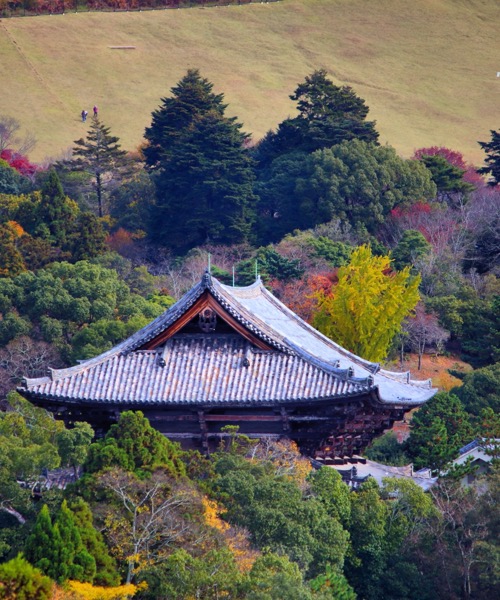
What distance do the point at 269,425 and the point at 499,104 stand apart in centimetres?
8686

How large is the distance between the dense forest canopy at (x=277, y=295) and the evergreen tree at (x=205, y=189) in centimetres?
13

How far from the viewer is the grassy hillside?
115m

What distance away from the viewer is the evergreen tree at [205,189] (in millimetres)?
83375

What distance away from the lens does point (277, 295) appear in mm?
66312

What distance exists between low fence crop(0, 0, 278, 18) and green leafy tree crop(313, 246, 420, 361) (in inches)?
2947

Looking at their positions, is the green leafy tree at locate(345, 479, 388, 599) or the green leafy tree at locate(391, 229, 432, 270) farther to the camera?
the green leafy tree at locate(391, 229, 432, 270)

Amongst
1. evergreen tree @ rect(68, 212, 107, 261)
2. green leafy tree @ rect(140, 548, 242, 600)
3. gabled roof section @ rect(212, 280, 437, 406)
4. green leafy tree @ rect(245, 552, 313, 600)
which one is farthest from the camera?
evergreen tree @ rect(68, 212, 107, 261)

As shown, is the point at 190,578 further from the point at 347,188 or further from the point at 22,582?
the point at 347,188

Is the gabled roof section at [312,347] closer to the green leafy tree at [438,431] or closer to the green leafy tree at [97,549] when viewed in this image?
the green leafy tree at [438,431]

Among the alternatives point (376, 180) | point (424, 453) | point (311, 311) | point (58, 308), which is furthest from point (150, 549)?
point (376, 180)

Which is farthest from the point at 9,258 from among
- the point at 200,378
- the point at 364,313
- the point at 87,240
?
the point at 200,378

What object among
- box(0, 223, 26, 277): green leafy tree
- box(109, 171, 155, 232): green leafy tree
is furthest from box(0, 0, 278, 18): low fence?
box(0, 223, 26, 277): green leafy tree

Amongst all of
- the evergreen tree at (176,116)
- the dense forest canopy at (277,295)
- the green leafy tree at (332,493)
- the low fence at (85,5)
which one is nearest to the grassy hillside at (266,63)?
the low fence at (85,5)

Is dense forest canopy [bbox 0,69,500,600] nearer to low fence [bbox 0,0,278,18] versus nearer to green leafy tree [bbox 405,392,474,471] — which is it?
green leafy tree [bbox 405,392,474,471]
